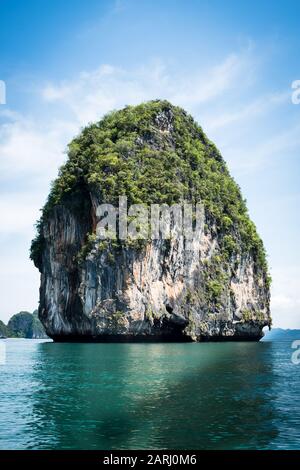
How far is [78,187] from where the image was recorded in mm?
50750

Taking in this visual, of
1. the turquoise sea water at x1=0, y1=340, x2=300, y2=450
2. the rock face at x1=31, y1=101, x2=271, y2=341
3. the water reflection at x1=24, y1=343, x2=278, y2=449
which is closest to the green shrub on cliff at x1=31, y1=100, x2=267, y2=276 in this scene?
the rock face at x1=31, y1=101, x2=271, y2=341

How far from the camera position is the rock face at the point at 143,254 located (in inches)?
1768

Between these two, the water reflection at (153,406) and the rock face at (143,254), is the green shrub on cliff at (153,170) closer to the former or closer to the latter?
the rock face at (143,254)

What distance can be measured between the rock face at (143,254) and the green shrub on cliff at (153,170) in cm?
13

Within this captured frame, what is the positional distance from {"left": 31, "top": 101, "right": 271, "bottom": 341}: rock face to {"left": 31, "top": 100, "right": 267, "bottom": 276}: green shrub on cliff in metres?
0.13

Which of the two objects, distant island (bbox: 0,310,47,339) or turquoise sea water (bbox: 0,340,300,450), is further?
distant island (bbox: 0,310,47,339)

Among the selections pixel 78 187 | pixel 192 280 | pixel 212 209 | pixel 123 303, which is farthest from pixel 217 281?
pixel 78 187

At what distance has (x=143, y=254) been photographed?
45.5m

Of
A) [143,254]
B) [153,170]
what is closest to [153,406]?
[143,254]

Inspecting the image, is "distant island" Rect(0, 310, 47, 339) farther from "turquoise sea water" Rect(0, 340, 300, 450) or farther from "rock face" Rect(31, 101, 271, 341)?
"turquoise sea water" Rect(0, 340, 300, 450)

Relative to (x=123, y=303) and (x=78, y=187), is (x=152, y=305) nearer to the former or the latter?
(x=123, y=303)

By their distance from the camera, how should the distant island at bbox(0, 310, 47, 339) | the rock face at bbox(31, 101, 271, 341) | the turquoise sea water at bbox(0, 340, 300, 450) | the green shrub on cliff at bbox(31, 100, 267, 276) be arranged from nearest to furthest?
the turquoise sea water at bbox(0, 340, 300, 450) → the rock face at bbox(31, 101, 271, 341) → the green shrub on cliff at bbox(31, 100, 267, 276) → the distant island at bbox(0, 310, 47, 339)

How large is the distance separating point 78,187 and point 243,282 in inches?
936

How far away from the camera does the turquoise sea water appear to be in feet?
→ 36.4
